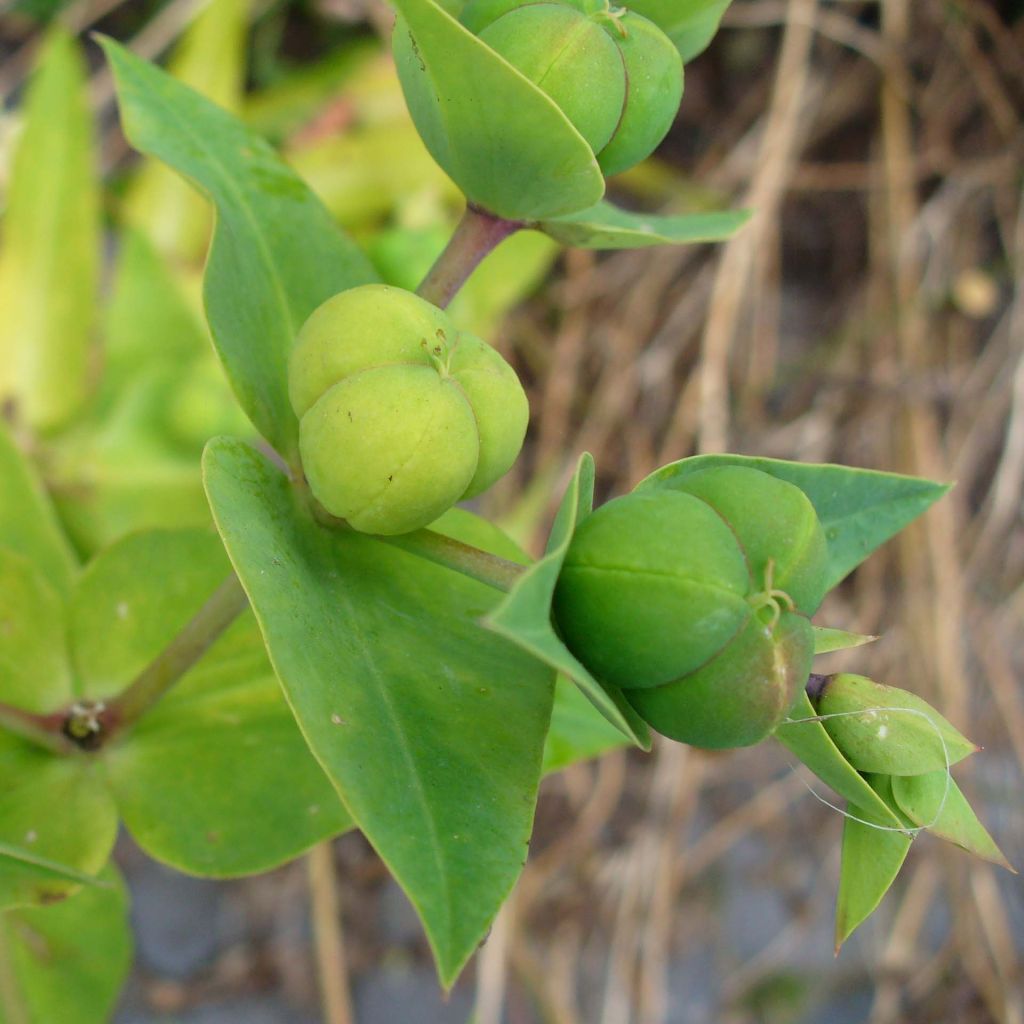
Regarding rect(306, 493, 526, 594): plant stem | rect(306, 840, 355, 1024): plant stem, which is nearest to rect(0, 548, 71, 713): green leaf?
rect(306, 493, 526, 594): plant stem

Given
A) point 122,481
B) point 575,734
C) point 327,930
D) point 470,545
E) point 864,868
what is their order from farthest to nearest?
point 327,930
point 122,481
point 575,734
point 470,545
point 864,868

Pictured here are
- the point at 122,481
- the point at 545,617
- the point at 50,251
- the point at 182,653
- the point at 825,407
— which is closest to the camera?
the point at 545,617

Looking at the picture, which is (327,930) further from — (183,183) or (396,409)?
(396,409)

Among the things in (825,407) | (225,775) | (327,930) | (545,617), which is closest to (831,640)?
(545,617)

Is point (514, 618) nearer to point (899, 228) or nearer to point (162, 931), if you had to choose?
point (162, 931)

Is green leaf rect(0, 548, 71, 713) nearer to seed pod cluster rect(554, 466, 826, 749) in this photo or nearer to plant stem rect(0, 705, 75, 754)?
plant stem rect(0, 705, 75, 754)

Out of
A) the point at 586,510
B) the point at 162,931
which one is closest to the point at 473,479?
the point at 586,510

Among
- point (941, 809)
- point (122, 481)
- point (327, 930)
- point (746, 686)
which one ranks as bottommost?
point (327, 930)
